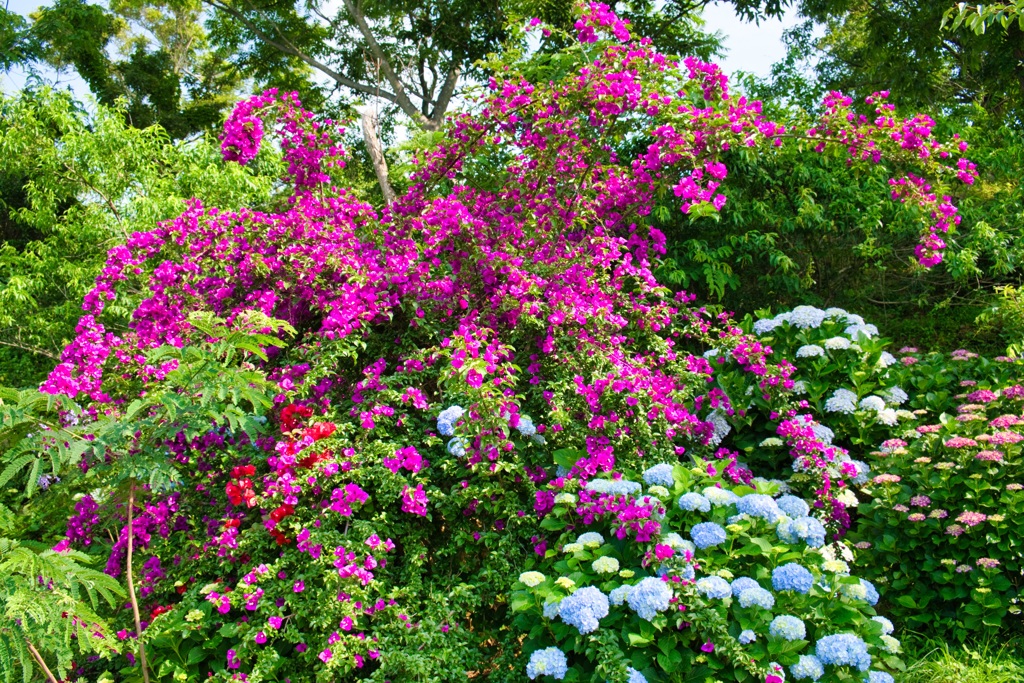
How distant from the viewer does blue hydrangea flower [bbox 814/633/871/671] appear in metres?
2.63

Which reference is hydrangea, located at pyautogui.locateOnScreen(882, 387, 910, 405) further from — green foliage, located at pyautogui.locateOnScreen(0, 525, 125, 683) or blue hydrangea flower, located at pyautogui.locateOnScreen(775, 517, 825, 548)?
green foliage, located at pyautogui.locateOnScreen(0, 525, 125, 683)

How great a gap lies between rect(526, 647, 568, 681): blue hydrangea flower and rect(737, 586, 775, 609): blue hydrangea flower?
2.09ft

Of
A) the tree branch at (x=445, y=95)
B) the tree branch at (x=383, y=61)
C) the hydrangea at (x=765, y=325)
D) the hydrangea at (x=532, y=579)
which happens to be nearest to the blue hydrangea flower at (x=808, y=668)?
the hydrangea at (x=532, y=579)

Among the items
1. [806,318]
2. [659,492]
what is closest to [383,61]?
[806,318]

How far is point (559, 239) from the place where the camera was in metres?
4.08

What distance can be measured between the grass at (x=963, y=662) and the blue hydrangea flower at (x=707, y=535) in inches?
42.2

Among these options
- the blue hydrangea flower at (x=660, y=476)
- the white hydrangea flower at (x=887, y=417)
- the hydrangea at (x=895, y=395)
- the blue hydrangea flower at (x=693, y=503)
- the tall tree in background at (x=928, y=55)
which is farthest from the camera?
the tall tree in background at (x=928, y=55)

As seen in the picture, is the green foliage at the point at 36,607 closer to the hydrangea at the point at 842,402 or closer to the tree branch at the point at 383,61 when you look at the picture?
the hydrangea at the point at 842,402

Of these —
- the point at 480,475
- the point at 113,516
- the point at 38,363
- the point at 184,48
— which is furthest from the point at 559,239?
the point at 184,48

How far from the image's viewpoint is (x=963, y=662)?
3285mm

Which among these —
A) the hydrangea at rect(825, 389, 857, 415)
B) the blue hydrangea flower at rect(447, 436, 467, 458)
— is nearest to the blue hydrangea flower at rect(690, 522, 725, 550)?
the blue hydrangea flower at rect(447, 436, 467, 458)

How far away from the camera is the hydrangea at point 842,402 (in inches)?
161

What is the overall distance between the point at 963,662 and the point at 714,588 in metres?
1.48

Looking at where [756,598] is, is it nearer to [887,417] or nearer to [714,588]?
[714,588]
